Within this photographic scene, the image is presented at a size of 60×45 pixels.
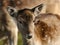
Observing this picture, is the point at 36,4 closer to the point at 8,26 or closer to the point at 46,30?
the point at 8,26

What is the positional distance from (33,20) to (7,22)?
103cm

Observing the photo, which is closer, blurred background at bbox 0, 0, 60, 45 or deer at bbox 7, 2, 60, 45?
deer at bbox 7, 2, 60, 45

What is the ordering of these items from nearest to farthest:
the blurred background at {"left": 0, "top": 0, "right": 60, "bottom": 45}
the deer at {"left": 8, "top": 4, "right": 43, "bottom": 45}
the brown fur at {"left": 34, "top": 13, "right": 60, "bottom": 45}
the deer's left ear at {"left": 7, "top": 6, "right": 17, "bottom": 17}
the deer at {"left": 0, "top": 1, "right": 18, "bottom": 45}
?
the deer at {"left": 8, "top": 4, "right": 43, "bottom": 45}, the deer's left ear at {"left": 7, "top": 6, "right": 17, "bottom": 17}, the brown fur at {"left": 34, "top": 13, "right": 60, "bottom": 45}, the deer at {"left": 0, "top": 1, "right": 18, "bottom": 45}, the blurred background at {"left": 0, "top": 0, "right": 60, "bottom": 45}

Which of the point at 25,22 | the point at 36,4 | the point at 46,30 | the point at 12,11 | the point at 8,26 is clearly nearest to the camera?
the point at 25,22

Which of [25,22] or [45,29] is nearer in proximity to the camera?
[25,22]

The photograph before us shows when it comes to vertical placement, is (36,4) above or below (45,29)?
above

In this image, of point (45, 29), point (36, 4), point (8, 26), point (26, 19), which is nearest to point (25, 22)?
point (26, 19)

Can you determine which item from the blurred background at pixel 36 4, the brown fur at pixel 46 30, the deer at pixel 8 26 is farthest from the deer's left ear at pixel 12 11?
the blurred background at pixel 36 4

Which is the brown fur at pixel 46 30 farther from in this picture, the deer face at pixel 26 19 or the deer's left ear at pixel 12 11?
the deer's left ear at pixel 12 11

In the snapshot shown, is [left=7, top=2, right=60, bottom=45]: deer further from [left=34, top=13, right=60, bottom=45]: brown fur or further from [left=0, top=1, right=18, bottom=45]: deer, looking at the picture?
[left=0, top=1, right=18, bottom=45]: deer

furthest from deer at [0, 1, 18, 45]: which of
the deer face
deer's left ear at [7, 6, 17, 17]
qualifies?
the deer face

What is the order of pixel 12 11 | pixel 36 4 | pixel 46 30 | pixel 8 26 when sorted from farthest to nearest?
pixel 36 4, pixel 8 26, pixel 46 30, pixel 12 11

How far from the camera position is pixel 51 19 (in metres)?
7.42

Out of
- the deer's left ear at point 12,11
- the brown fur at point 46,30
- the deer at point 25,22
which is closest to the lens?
the deer at point 25,22
